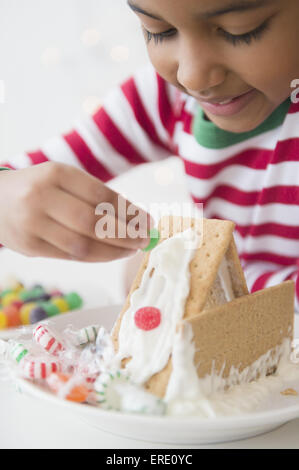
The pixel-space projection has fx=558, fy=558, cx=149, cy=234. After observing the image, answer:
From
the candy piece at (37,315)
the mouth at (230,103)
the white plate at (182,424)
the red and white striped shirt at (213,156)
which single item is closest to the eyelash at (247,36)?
the mouth at (230,103)

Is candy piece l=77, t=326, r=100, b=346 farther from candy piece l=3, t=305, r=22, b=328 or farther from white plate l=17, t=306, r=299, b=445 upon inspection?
candy piece l=3, t=305, r=22, b=328

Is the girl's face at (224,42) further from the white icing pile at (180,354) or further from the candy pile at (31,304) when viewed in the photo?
the candy pile at (31,304)

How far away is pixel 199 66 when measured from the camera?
749mm

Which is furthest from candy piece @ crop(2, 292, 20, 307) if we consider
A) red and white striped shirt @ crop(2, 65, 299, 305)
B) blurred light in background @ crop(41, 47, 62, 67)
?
blurred light in background @ crop(41, 47, 62, 67)

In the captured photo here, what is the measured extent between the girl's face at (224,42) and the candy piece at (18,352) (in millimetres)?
417

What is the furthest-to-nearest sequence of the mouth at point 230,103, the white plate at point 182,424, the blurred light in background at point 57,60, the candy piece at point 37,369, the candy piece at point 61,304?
the blurred light in background at point 57,60, the candy piece at point 61,304, the mouth at point 230,103, the candy piece at point 37,369, the white plate at point 182,424

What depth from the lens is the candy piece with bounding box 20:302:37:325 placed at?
44.4 inches

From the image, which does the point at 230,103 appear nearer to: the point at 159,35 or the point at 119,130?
the point at 159,35

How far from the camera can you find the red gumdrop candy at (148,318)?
0.68 meters

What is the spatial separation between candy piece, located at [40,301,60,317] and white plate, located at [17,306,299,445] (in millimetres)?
498

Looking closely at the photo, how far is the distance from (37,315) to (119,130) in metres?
0.47

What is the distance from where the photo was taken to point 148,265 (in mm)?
758

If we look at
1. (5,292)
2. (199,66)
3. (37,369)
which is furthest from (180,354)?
(5,292)
